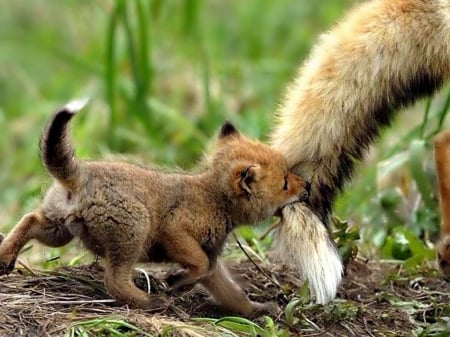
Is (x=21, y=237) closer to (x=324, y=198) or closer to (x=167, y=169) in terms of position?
(x=167, y=169)

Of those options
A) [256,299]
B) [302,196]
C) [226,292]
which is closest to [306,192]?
[302,196]

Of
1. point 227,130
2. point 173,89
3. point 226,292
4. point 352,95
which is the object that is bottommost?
point 173,89

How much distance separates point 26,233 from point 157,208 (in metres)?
0.59

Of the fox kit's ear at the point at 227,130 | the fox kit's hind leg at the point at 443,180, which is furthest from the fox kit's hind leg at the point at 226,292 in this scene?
the fox kit's hind leg at the point at 443,180

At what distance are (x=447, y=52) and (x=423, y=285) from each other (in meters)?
1.37

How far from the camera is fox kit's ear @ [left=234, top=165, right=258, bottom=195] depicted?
19.1 ft

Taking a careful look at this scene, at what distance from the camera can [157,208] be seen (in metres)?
5.58

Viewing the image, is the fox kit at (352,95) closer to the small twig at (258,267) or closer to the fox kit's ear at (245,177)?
the fox kit's ear at (245,177)

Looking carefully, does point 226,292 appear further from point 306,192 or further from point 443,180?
point 443,180

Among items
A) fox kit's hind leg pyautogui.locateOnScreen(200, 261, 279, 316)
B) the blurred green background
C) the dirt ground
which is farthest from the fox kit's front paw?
the blurred green background

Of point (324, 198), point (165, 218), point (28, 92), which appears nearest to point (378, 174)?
point (324, 198)

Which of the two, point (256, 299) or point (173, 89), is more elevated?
point (256, 299)

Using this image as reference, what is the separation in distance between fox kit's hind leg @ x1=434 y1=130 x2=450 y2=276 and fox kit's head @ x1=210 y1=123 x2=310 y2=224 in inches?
39.9

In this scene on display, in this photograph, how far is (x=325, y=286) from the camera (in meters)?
5.72
